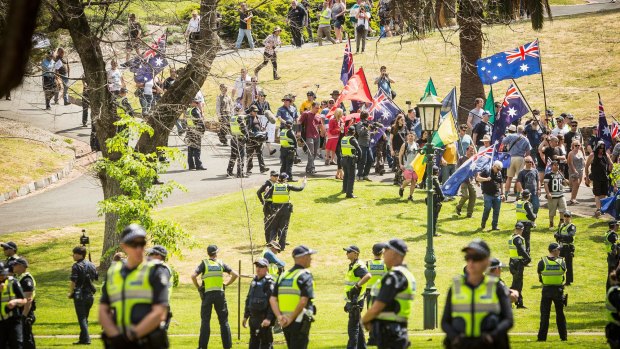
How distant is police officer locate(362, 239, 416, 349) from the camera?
34.1ft

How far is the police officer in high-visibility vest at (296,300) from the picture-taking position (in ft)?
40.6

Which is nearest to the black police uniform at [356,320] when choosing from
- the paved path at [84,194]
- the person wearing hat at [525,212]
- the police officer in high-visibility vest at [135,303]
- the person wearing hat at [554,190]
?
the police officer in high-visibility vest at [135,303]

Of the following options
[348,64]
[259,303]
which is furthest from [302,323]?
[348,64]

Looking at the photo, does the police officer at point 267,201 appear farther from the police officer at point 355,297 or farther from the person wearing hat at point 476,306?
the person wearing hat at point 476,306

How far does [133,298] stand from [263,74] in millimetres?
36960

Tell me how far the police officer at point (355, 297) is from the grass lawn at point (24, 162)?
17045 millimetres

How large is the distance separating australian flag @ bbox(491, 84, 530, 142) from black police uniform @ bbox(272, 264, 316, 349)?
61.2 feet

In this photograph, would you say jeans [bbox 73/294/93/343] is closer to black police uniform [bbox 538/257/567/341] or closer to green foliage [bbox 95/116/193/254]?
green foliage [bbox 95/116/193/254]

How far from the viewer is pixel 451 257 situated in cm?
2447

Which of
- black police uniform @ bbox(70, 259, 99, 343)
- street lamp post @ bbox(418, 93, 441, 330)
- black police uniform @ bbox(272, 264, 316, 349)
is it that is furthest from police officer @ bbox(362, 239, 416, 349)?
street lamp post @ bbox(418, 93, 441, 330)

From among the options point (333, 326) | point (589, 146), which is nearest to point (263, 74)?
point (589, 146)

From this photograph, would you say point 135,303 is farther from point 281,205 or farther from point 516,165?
point 516,165

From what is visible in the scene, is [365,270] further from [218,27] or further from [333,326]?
[218,27]

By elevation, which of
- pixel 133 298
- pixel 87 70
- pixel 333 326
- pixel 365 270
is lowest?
pixel 333 326
